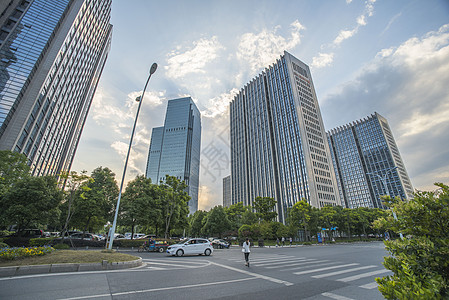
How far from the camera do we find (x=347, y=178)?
120000 millimetres

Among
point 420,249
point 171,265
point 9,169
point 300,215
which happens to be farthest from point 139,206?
point 300,215

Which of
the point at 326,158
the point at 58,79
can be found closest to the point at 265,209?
the point at 326,158

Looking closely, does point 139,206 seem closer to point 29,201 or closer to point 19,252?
point 29,201

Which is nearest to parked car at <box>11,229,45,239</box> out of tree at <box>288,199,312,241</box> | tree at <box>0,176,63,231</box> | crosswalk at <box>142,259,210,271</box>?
tree at <box>0,176,63,231</box>

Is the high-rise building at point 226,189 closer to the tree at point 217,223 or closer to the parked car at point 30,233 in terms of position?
the tree at point 217,223

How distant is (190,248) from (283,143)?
245 feet

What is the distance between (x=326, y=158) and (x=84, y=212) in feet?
279

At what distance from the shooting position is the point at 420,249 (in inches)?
119

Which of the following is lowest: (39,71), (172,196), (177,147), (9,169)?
(172,196)

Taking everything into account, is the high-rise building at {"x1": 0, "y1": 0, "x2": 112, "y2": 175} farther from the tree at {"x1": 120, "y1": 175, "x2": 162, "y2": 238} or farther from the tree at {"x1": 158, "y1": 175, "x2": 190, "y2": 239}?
the tree at {"x1": 158, "y1": 175, "x2": 190, "y2": 239}

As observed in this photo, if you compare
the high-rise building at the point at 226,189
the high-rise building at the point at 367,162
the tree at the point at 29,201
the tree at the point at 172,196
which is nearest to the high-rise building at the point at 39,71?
the tree at the point at 29,201

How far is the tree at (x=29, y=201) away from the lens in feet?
67.9

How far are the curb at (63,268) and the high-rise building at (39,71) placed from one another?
26928 millimetres

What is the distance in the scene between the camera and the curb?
7387 millimetres
